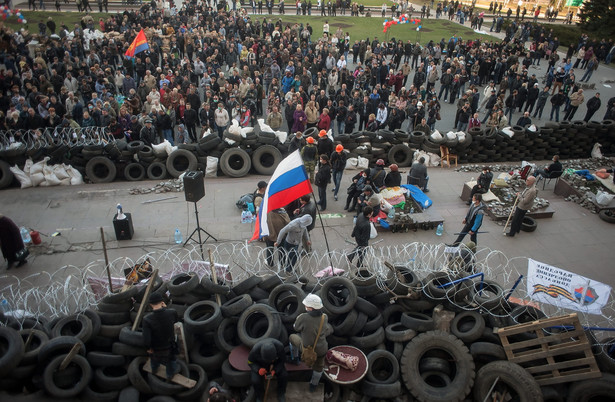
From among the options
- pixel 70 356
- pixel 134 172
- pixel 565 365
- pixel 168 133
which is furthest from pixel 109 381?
pixel 168 133

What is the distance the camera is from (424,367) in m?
6.79

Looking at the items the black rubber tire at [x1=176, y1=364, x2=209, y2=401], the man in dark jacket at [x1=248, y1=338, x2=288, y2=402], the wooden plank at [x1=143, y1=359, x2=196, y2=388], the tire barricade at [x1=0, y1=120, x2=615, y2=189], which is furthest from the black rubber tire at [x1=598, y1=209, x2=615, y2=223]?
the wooden plank at [x1=143, y1=359, x2=196, y2=388]

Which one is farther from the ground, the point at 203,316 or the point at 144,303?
the point at 144,303

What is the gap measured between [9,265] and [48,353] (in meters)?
4.32

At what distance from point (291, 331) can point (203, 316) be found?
1498mm

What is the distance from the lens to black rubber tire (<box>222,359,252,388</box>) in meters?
6.33

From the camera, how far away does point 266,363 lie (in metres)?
5.82

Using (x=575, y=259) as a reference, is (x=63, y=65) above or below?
above

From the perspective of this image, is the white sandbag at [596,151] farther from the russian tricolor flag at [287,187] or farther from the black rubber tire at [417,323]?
the russian tricolor flag at [287,187]

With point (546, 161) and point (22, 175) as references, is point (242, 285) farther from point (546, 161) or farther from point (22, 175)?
point (546, 161)

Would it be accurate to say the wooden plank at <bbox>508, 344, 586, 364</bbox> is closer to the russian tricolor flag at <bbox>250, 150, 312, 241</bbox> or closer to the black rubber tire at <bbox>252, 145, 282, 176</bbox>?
the russian tricolor flag at <bbox>250, 150, 312, 241</bbox>

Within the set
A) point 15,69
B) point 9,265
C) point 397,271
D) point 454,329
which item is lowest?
point 9,265

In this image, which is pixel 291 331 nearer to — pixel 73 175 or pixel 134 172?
pixel 134 172

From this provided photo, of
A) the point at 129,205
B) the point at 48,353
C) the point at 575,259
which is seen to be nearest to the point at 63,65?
the point at 129,205
